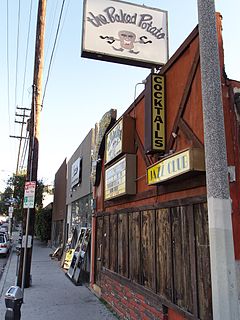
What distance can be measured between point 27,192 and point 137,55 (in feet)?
16.1

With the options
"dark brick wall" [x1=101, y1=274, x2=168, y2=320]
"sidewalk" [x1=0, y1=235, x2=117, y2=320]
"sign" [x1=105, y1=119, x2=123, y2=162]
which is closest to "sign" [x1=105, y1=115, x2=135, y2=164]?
"sign" [x1=105, y1=119, x2=123, y2=162]

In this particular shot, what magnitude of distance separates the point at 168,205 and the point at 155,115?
63.3 inches

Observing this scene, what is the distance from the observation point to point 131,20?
911 centimetres

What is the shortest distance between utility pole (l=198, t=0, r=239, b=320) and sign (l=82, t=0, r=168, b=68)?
519 cm

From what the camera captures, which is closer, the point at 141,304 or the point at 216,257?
the point at 216,257

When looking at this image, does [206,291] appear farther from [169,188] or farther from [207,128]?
[207,128]

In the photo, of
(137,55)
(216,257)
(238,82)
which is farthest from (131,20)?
(216,257)

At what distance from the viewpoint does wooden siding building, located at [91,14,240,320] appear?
4492 millimetres

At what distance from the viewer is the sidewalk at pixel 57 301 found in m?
7.71

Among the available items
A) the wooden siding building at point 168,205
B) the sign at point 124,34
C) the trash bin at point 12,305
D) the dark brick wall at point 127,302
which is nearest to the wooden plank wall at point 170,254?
the wooden siding building at point 168,205

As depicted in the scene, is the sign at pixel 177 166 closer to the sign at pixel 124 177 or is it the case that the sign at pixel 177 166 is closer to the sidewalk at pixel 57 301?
the sign at pixel 124 177

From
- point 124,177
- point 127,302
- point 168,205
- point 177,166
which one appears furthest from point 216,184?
point 127,302

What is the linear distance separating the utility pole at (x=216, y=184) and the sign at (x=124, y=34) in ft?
17.0

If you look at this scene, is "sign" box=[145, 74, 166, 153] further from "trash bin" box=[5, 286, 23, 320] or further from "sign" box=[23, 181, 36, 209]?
"sign" box=[23, 181, 36, 209]
